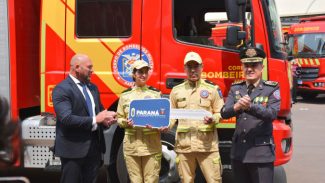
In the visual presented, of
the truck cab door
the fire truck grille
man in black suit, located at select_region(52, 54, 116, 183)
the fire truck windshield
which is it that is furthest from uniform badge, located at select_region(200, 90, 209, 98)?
the fire truck windshield

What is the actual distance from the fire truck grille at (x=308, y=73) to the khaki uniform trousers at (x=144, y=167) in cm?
1198

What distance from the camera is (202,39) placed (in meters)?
4.75

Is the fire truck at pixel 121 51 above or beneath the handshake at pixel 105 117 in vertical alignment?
above

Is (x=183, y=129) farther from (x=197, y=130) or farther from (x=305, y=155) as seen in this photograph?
(x=305, y=155)

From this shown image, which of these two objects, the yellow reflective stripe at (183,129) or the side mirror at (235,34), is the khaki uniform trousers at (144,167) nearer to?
the yellow reflective stripe at (183,129)

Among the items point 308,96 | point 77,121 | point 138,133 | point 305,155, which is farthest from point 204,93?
point 308,96

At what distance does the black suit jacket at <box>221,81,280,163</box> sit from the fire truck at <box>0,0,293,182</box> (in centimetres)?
82

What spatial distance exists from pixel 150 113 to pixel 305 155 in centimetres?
442

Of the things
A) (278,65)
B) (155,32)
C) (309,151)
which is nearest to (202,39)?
(155,32)

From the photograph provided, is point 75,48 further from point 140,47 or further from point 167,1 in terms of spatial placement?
point 167,1

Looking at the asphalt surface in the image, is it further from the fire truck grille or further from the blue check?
the fire truck grille

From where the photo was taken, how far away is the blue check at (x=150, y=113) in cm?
404

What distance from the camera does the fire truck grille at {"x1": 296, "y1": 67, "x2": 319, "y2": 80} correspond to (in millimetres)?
15156

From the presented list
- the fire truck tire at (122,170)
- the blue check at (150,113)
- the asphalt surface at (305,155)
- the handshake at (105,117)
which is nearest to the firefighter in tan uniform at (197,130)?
the blue check at (150,113)
